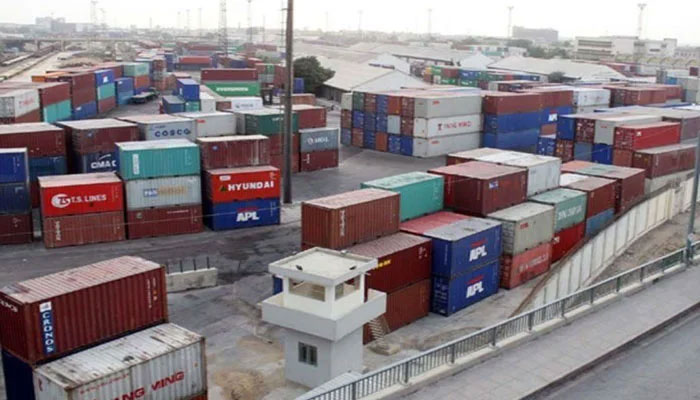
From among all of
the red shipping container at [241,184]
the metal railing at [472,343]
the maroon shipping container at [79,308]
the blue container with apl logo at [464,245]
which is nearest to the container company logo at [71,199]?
the red shipping container at [241,184]

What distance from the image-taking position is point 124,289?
17594 millimetres

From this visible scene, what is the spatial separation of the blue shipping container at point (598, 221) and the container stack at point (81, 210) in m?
23.7

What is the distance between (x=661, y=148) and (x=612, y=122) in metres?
3.56

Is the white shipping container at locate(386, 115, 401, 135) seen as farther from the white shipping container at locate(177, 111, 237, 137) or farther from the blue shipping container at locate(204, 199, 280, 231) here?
the blue shipping container at locate(204, 199, 280, 231)

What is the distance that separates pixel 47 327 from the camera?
1606 centimetres

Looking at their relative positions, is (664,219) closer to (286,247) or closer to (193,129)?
(286,247)

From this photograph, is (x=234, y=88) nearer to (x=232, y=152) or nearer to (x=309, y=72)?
(x=309, y=72)

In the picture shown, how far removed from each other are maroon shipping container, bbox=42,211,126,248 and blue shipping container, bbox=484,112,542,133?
35812 millimetres

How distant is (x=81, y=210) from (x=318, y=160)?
2228 centimetres

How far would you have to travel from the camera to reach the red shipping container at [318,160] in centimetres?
5122

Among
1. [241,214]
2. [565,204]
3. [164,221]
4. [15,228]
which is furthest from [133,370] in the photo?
[565,204]

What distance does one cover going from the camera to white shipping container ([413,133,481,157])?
2239 inches

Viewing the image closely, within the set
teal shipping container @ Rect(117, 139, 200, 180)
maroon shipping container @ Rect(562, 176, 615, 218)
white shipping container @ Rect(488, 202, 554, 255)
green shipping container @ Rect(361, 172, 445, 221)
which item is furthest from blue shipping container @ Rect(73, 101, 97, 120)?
white shipping container @ Rect(488, 202, 554, 255)

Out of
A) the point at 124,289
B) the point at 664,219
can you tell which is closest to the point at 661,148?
the point at 664,219
